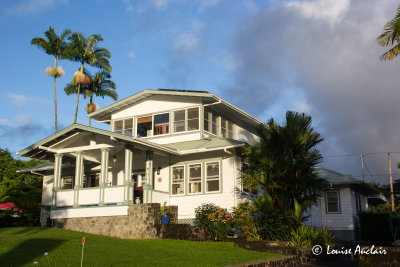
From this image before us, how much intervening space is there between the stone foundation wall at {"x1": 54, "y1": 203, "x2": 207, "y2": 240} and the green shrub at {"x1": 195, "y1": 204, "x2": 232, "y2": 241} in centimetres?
36

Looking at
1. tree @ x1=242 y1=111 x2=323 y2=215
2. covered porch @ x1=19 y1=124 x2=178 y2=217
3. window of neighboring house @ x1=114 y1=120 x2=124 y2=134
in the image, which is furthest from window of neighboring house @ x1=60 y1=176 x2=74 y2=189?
tree @ x1=242 y1=111 x2=323 y2=215

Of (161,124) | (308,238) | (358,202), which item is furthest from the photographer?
(358,202)

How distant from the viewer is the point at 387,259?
9.90m

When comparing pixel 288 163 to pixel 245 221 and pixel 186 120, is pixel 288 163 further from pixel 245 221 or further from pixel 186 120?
pixel 186 120

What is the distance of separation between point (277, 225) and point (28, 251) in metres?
8.40

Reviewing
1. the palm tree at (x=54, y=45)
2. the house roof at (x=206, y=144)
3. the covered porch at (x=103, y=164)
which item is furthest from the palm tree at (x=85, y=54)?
the house roof at (x=206, y=144)

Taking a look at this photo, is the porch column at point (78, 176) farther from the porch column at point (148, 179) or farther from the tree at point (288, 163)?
the tree at point (288, 163)

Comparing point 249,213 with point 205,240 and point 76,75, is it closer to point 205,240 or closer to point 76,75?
point 205,240

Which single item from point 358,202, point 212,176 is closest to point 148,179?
point 212,176

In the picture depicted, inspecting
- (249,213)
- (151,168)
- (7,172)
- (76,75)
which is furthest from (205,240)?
(7,172)

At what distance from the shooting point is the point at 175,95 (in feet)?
72.4

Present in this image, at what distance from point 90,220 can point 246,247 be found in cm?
795

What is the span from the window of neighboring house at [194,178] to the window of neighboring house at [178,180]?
0.42 metres

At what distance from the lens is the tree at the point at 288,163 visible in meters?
15.8
